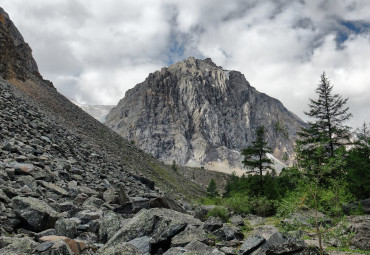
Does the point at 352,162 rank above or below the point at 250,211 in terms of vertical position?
above

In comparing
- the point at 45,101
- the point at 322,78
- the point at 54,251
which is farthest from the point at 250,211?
the point at 45,101

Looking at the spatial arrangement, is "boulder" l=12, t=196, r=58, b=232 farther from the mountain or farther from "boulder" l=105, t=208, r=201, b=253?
"boulder" l=105, t=208, r=201, b=253

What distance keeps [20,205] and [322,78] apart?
151 feet

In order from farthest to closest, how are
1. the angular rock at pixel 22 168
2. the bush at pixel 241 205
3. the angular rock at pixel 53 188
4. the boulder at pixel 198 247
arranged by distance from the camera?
the bush at pixel 241 205 → the angular rock at pixel 53 188 → the angular rock at pixel 22 168 → the boulder at pixel 198 247

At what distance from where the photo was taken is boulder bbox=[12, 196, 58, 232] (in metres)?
8.59

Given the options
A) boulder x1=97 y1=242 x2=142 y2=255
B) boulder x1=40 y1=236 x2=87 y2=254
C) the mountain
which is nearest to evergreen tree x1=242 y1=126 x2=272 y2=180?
Result: the mountain

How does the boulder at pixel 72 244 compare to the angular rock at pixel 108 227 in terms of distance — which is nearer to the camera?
the boulder at pixel 72 244

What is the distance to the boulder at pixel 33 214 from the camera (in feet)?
28.2

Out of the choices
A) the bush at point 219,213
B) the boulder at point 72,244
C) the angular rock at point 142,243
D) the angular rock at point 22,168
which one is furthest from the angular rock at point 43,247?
the bush at point 219,213

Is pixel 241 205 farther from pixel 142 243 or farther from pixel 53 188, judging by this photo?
pixel 142 243

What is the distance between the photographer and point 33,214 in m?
8.77

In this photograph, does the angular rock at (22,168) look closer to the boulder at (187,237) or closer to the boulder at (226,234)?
the boulder at (187,237)

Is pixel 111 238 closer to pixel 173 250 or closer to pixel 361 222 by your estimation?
pixel 173 250

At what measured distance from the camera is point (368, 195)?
3688cm
